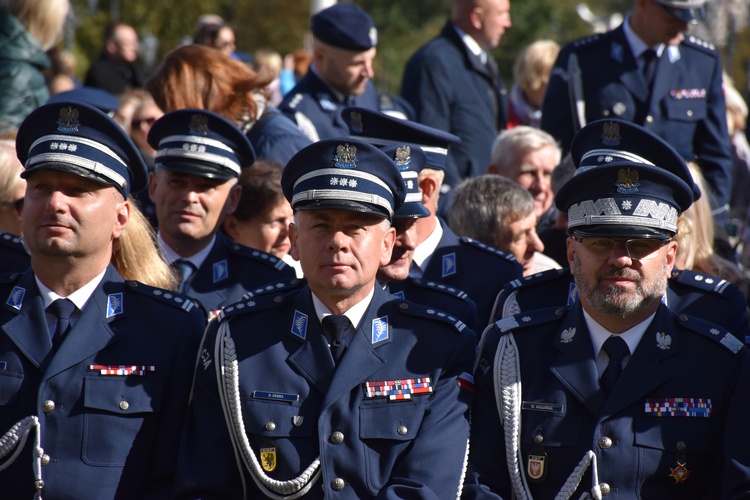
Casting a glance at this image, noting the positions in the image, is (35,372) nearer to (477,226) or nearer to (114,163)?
(114,163)

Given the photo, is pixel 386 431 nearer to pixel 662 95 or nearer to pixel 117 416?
pixel 117 416

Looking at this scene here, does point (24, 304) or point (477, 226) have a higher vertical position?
point (477, 226)

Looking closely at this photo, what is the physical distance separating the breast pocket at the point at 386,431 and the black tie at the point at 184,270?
1.59 metres

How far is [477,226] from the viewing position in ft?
18.9

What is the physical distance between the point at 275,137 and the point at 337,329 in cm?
258

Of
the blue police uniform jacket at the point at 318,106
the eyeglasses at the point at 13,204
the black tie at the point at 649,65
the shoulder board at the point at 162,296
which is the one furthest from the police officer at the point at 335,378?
the black tie at the point at 649,65

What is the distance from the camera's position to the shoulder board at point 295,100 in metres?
7.03

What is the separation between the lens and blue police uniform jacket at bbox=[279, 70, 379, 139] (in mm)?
6984

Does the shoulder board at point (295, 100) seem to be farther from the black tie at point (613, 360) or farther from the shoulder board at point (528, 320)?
the black tie at point (613, 360)

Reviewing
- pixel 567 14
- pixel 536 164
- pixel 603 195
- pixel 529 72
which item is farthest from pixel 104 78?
pixel 567 14

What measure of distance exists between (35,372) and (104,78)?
6.58 m

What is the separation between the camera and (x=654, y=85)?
21.9 ft

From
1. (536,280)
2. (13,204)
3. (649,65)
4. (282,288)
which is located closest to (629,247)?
(536,280)

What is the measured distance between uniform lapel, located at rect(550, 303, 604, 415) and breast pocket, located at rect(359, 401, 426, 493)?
0.51m
